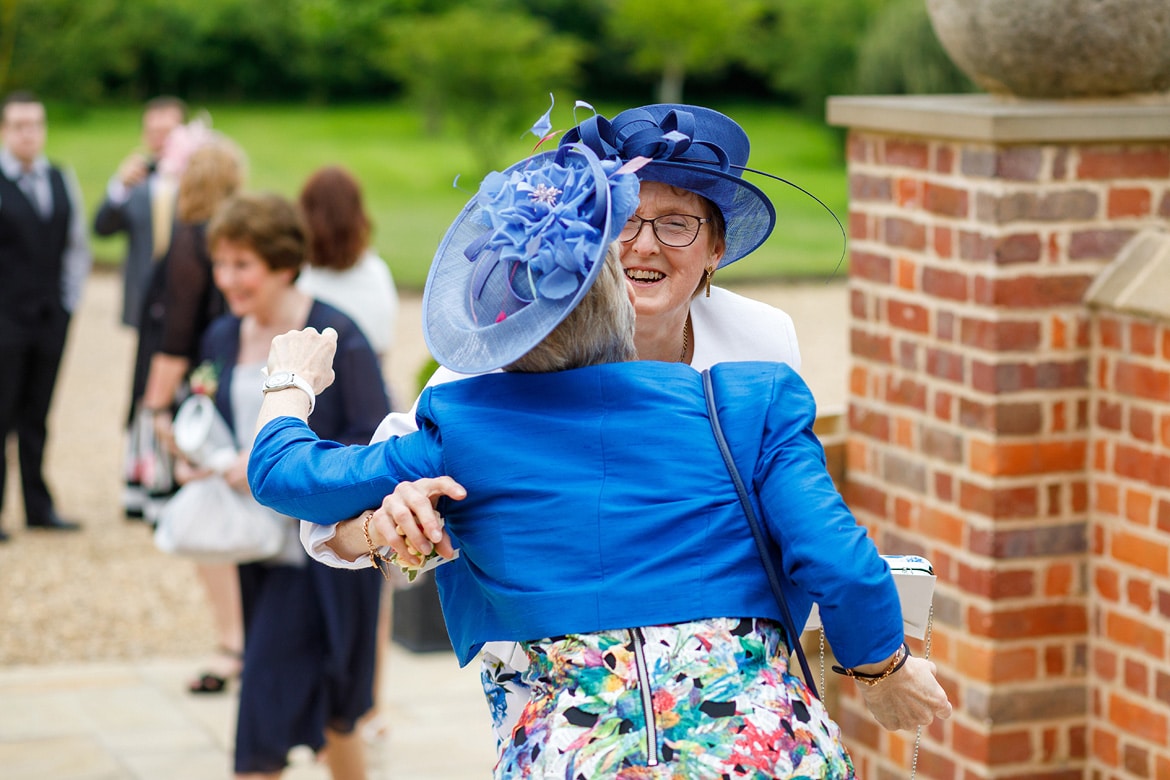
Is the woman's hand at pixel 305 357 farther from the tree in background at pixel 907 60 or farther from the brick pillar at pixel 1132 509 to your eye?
the tree in background at pixel 907 60

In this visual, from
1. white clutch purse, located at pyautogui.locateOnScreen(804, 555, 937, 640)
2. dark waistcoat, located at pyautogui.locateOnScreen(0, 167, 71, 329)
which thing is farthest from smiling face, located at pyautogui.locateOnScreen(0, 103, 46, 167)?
white clutch purse, located at pyautogui.locateOnScreen(804, 555, 937, 640)

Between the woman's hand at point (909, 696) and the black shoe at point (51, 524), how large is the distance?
23.1 ft

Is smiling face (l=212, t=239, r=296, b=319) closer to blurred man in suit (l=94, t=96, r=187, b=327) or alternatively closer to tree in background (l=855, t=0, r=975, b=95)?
blurred man in suit (l=94, t=96, r=187, b=327)

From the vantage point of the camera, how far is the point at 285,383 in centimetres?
236

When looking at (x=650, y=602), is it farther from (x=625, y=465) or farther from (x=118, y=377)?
(x=118, y=377)

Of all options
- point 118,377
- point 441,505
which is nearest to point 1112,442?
point 441,505

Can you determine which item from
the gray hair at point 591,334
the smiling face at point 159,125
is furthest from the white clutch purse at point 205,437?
the smiling face at point 159,125

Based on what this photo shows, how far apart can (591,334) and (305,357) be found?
1.72 ft

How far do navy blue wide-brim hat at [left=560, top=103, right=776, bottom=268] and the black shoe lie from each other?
6591 millimetres

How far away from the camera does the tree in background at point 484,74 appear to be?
23.8m

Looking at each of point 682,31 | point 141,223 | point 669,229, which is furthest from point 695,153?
point 682,31

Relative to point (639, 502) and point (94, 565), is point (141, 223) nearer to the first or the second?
point (94, 565)

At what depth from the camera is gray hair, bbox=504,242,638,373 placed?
209 centimetres

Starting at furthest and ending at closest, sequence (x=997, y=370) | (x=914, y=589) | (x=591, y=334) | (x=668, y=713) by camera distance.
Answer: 1. (x=997, y=370)
2. (x=914, y=589)
3. (x=591, y=334)
4. (x=668, y=713)
